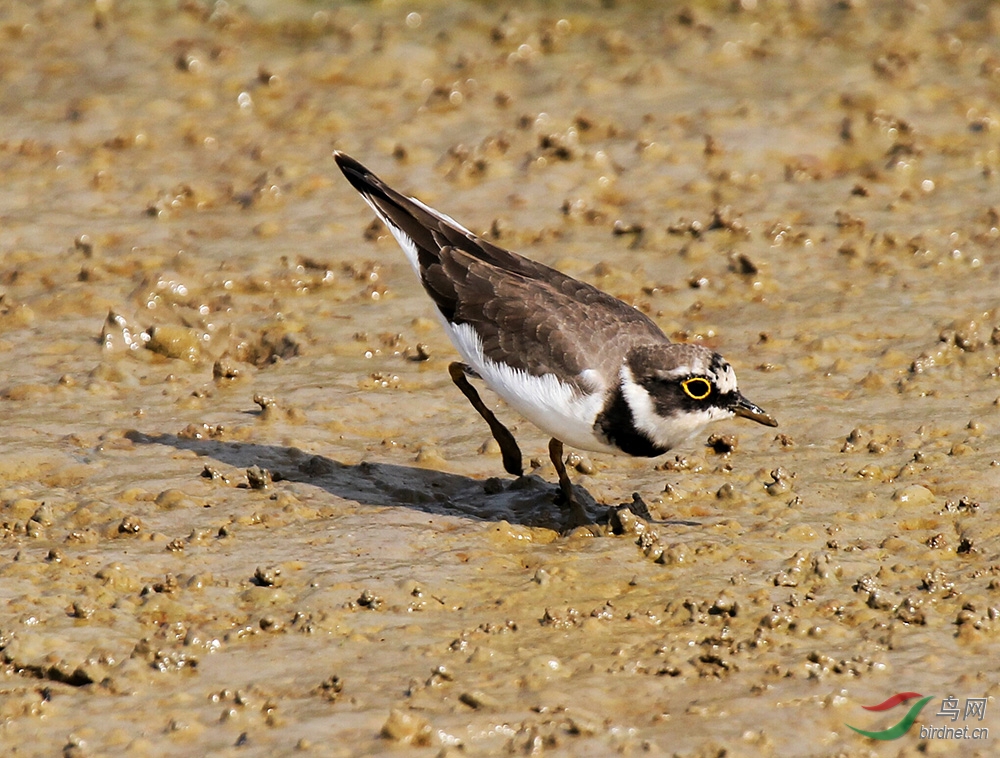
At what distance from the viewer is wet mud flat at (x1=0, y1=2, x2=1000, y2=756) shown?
253 inches

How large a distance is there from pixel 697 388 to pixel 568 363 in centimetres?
81

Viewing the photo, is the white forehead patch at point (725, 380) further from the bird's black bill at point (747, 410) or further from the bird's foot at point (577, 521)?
the bird's foot at point (577, 521)

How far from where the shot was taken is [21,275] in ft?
36.3

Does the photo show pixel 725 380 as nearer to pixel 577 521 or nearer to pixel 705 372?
pixel 705 372

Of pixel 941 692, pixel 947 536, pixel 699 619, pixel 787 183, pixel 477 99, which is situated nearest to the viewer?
pixel 941 692

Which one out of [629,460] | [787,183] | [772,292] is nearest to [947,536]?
[629,460]

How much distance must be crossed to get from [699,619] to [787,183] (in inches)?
260

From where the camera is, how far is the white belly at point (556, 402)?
26.1ft

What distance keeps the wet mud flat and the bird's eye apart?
0.86 meters

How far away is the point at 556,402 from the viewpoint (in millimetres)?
7992

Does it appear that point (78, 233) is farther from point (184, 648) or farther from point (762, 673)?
point (762, 673)

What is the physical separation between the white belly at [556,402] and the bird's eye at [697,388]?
1.67 ft

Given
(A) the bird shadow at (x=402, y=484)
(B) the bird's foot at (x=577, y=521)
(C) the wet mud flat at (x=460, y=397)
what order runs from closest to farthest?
1. (C) the wet mud flat at (x=460, y=397)
2. (B) the bird's foot at (x=577, y=521)
3. (A) the bird shadow at (x=402, y=484)

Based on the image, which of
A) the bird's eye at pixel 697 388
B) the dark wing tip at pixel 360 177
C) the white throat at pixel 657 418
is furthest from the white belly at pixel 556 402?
the dark wing tip at pixel 360 177
